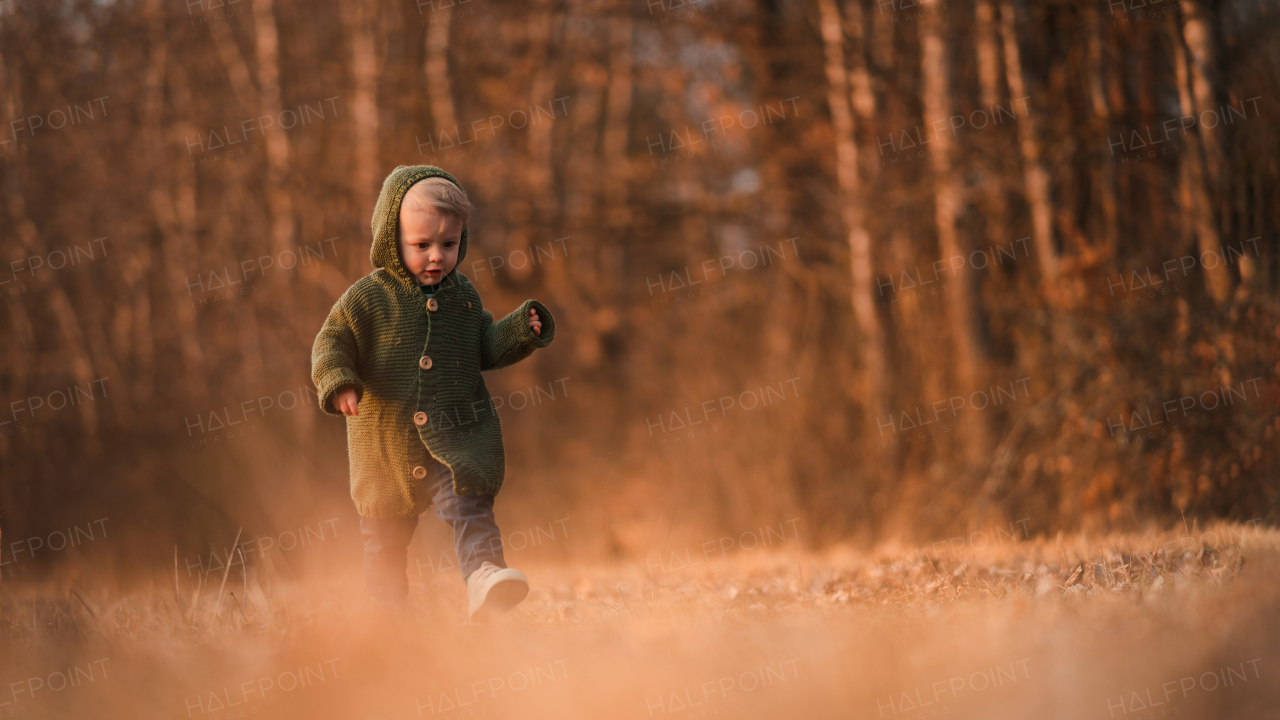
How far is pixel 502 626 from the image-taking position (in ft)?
9.45

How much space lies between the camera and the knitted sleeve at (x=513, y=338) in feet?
10.3

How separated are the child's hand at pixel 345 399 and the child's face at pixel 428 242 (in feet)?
1.35

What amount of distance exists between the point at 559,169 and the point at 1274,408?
993 cm

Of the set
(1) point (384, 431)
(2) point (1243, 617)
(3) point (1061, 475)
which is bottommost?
(3) point (1061, 475)

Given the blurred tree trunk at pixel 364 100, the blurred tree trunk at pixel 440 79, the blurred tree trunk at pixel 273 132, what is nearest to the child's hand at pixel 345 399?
the blurred tree trunk at pixel 364 100

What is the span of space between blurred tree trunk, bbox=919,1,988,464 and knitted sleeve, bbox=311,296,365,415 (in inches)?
279

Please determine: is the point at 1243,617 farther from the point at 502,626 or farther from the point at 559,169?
the point at 559,169

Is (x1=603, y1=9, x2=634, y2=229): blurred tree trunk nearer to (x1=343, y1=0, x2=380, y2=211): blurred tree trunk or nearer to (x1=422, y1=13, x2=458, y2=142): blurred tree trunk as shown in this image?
(x1=422, y1=13, x2=458, y2=142): blurred tree trunk

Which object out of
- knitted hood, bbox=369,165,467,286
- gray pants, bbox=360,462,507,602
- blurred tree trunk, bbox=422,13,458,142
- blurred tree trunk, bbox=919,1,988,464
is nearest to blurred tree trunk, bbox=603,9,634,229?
blurred tree trunk, bbox=422,13,458,142

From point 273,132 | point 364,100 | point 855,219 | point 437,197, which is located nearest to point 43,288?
point 273,132

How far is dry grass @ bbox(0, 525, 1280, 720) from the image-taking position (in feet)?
8.44

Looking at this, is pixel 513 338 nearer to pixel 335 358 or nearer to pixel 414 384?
pixel 414 384

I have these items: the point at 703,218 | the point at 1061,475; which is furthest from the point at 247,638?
the point at 703,218

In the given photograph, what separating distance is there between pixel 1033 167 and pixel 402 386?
7302mm
